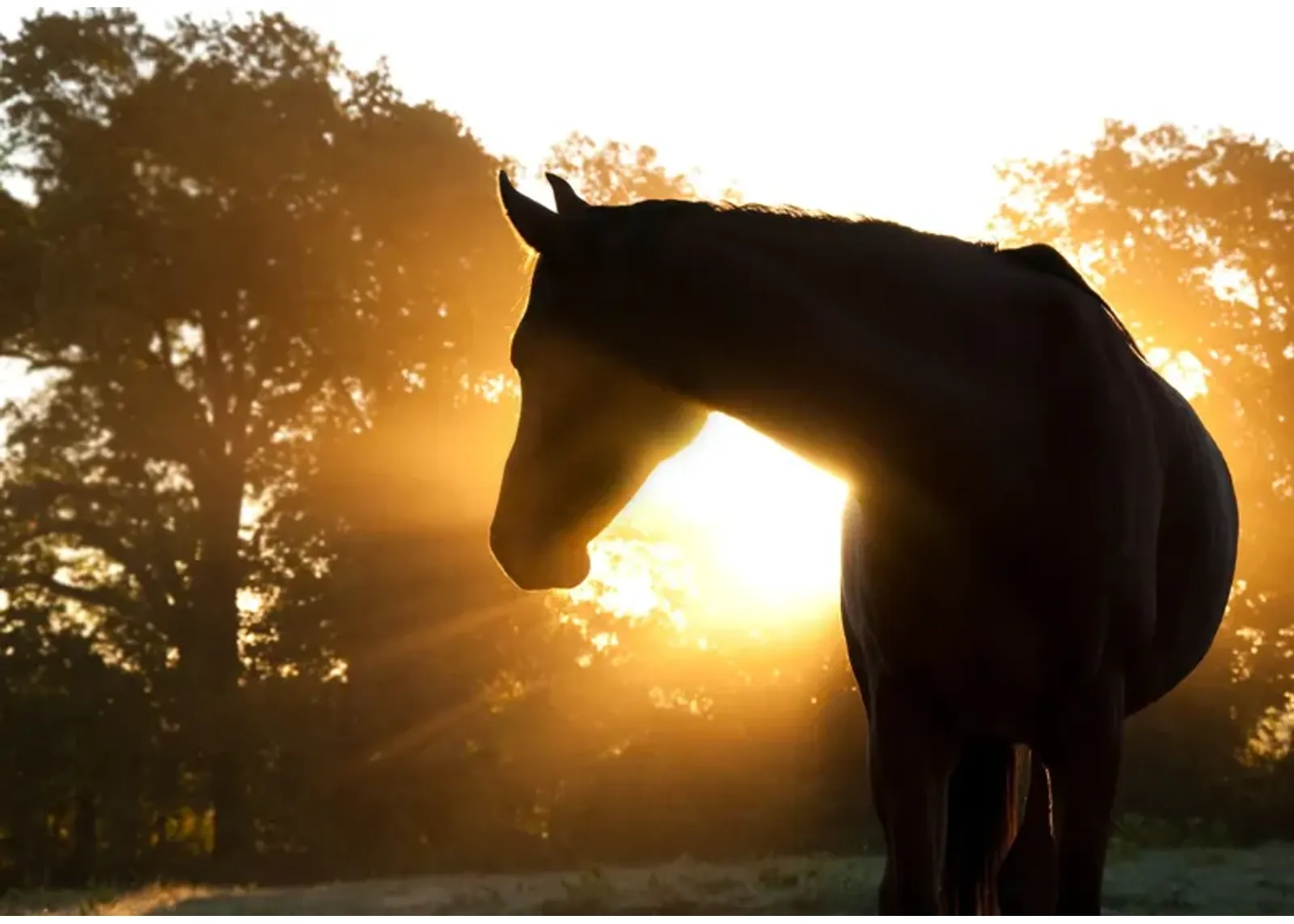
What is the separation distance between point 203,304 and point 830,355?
13891 mm

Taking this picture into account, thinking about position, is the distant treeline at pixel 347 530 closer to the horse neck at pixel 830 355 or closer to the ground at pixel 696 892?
the ground at pixel 696 892

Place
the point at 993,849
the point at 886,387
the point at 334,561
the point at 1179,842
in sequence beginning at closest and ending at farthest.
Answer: the point at 886,387
the point at 993,849
the point at 1179,842
the point at 334,561

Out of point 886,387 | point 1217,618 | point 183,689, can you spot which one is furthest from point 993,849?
point 183,689

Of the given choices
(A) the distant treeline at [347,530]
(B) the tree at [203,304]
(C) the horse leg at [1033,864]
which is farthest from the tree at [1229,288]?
(C) the horse leg at [1033,864]

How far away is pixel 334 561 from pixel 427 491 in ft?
4.14

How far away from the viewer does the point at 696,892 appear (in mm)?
10570

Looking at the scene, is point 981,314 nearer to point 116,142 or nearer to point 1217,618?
point 1217,618

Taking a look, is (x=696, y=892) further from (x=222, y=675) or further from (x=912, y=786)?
(x=912, y=786)

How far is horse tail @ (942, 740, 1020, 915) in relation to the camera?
387cm

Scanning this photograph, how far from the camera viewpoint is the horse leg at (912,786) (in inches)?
114

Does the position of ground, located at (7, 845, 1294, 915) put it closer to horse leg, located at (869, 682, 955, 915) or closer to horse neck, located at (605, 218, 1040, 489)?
horse leg, located at (869, 682, 955, 915)

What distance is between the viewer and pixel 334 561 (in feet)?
46.5

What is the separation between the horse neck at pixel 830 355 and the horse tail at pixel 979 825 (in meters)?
1.43

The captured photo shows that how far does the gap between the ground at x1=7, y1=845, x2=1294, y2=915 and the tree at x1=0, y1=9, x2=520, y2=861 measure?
10.1 ft
